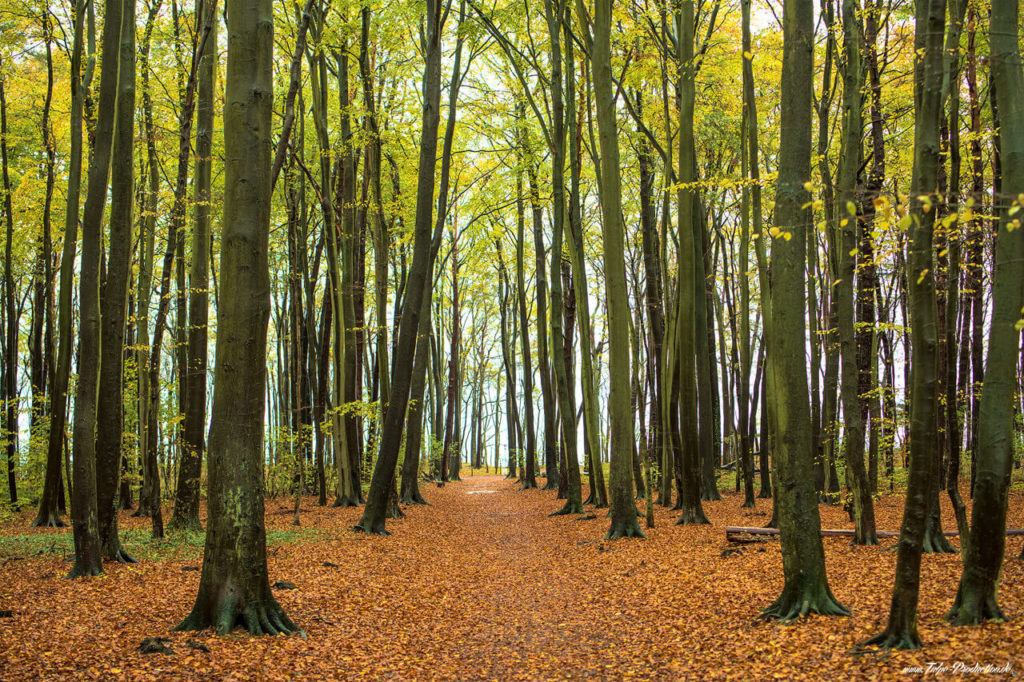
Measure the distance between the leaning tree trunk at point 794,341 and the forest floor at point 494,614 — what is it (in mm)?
519

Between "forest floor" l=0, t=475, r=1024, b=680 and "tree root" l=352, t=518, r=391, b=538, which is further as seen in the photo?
"tree root" l=352, t=518, r=391, b=538

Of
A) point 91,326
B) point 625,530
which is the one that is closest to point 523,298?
point 625,530

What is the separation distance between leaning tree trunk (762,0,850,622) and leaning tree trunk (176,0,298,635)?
169 inches

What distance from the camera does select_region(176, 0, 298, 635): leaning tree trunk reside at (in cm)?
549

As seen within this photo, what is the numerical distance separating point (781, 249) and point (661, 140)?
12559 mm

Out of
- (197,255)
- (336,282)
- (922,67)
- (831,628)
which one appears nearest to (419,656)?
(831,628)

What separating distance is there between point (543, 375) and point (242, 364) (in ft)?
43.0

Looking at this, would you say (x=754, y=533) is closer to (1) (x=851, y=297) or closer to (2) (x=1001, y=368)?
(1) (x=851, y=297)

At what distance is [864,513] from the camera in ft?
A: 28.9

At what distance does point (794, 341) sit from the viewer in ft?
19.2

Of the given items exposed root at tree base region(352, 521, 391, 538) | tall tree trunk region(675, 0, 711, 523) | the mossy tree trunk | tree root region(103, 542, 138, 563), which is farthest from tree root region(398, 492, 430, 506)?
the mossy tree trunk

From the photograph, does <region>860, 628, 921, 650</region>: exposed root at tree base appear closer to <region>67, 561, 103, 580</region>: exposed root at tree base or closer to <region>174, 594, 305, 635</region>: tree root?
<region>174, 594, 305, 635</region>: tree root

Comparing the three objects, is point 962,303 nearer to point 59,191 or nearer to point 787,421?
point 787,421

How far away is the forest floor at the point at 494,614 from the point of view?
4.65m
